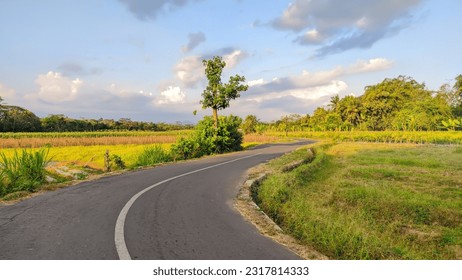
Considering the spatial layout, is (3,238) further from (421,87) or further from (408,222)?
(421,87)

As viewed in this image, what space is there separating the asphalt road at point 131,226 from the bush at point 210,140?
1043 centimetres

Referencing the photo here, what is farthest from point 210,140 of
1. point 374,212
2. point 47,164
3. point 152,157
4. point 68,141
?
point 68,141

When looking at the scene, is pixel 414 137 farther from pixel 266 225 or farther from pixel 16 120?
pixel 16 120

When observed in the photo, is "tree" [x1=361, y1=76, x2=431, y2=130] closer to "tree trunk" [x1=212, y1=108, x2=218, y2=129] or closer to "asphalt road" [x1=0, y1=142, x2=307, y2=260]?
"tree trunk" [x1=212, y1=108, x2=218, y2=129]

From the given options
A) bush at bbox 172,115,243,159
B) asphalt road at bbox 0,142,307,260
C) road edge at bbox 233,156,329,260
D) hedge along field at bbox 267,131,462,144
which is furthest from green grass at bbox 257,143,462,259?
hedge along field at bbox 267,131,462,144

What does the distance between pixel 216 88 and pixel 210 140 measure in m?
4.68

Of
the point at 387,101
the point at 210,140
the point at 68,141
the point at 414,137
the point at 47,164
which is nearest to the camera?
the point at 47,164

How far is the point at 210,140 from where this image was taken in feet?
73.5

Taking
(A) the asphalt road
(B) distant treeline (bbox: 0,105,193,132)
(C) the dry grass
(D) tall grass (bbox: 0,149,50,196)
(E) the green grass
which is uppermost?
(B) distant treeline (bbox: 0,105,193,132)

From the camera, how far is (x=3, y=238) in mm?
4805

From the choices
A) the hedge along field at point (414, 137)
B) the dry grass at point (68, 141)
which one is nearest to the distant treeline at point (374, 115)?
the hedge along field at point (414, 137)

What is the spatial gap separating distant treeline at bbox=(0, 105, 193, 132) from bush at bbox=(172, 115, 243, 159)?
5310 cm

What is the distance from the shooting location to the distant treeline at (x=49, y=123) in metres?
57.4

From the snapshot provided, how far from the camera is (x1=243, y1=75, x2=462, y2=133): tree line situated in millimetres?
49688
